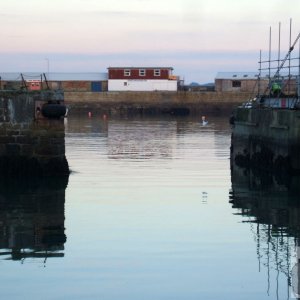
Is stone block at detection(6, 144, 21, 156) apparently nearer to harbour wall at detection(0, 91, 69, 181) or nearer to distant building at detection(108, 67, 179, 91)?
harbour wall at detection(0, 91, 69, 181)

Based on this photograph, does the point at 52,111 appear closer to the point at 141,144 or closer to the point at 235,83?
the point at 141,144

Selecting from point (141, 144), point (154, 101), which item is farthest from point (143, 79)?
point (141, 144)

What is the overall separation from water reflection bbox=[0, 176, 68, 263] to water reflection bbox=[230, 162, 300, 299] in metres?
3.78

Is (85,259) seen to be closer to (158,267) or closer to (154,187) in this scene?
(158,267)

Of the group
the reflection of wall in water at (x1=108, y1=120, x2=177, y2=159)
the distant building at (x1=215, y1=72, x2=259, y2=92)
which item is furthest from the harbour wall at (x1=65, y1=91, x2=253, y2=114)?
the reflection of wall in water at (x1=108, y1=120, x2=177, y2=159)

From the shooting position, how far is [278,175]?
85.3 ft

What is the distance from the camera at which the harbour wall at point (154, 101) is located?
95250 millimetres

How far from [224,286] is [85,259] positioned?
273cm

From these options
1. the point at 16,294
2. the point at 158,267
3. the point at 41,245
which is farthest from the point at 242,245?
the point at 16,294

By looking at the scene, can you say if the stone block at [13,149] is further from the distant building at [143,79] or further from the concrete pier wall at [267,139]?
the distant building at [143,79]

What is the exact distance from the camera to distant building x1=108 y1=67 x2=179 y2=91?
101 meters

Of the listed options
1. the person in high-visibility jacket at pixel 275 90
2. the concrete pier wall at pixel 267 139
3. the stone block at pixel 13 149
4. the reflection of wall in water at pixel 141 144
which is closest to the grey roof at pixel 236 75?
the reflection of wall in water at pixel 141 144

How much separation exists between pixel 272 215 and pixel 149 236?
4115mm

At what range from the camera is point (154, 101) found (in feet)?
316
